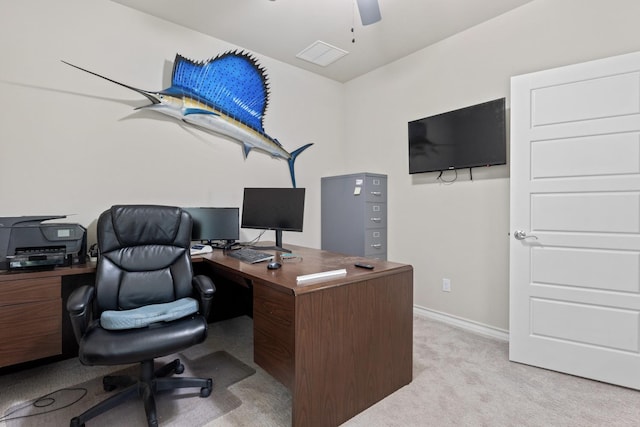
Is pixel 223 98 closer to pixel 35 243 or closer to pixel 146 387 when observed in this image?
pixel 35 243

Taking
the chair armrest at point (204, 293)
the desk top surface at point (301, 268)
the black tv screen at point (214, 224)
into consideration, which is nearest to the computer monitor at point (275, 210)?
the black tv screen at point (214, 224)

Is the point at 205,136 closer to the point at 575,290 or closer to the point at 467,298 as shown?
the point at 467,298

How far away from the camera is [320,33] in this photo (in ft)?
9.52

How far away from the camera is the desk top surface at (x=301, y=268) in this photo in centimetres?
152

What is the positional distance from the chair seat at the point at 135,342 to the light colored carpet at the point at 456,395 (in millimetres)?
446

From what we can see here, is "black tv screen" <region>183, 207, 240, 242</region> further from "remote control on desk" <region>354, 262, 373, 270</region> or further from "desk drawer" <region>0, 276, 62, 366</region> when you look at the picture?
"remote control on desk" <region>354, 262, 373, 270</region>

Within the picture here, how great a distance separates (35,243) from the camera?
74.9 inches

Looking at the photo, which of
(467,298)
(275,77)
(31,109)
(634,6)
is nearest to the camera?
(634,6)

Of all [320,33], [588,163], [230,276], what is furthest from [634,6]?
[230,276]

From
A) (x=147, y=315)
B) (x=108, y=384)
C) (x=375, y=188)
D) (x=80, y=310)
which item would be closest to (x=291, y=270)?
(x=147, y=315)

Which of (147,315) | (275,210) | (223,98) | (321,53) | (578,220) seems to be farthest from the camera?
(321,53)

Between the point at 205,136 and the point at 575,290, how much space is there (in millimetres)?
3238

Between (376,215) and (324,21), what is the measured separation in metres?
1.95

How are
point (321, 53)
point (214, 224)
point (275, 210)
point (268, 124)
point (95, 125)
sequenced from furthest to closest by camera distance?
point (268, 124) → point (321, 53) → point (214, 224) → point (275, 210) → point (95, 125)
